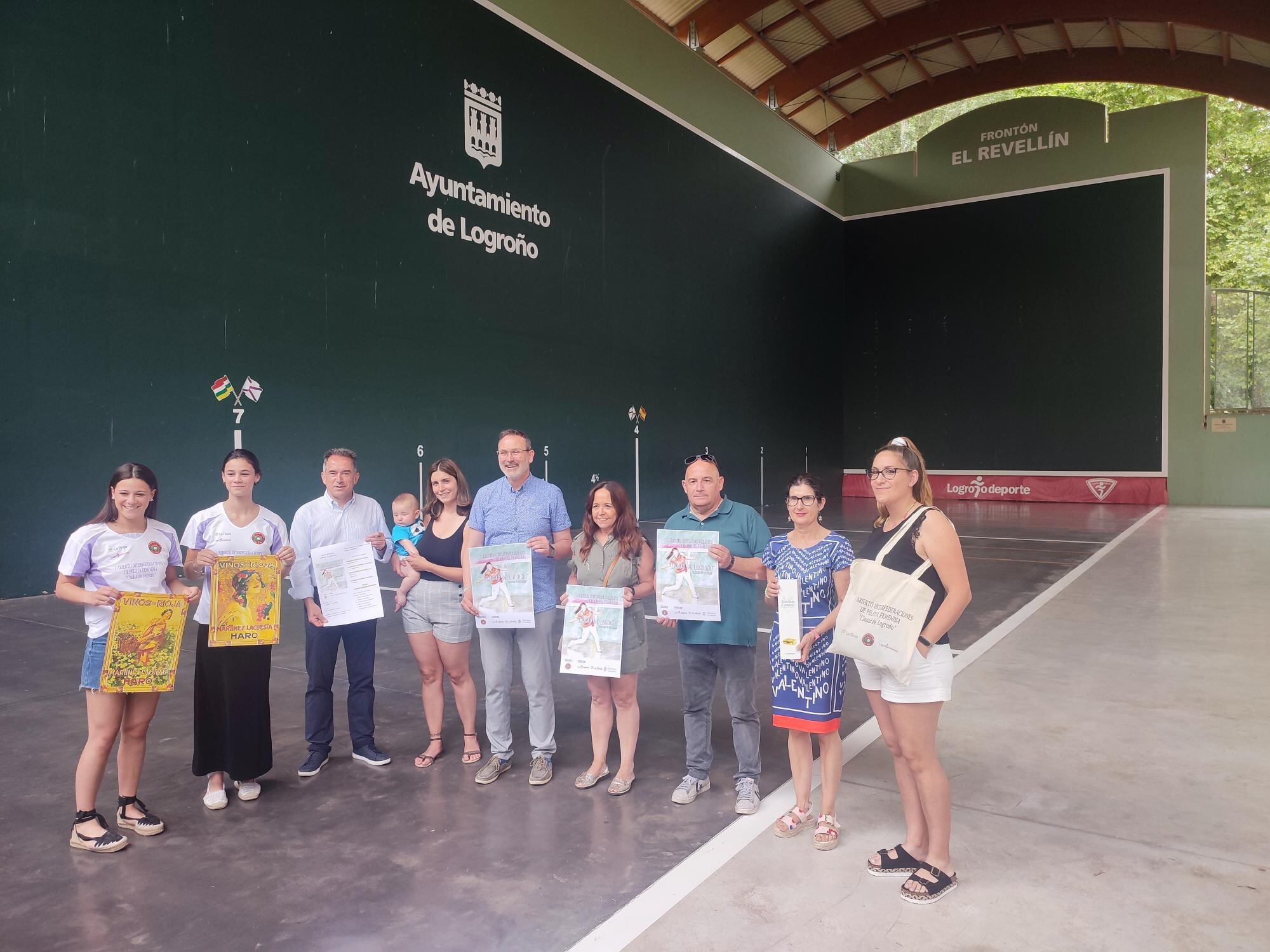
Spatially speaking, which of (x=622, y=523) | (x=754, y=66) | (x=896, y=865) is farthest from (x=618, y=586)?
(x=754, y=66)

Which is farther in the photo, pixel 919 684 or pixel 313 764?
pixel 313 764

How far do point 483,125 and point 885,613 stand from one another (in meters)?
11.3

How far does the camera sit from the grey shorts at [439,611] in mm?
4082

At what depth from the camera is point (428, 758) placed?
4039 millimetres

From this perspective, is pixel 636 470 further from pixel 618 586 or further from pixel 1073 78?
pixel 1073 78

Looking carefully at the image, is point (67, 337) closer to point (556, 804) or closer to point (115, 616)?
point (115, 616)

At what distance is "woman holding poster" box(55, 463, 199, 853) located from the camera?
3.14m

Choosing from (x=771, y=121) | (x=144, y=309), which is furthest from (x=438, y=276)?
(x=771, y=121)

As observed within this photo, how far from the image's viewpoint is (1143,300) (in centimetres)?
1994

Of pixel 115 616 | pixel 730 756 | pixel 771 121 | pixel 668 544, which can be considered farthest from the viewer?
pixel 771 121

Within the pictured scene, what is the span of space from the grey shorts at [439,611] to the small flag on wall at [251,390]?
20.8ft

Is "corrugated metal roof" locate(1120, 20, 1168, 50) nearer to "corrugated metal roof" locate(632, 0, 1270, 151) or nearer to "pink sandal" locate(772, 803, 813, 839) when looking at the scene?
"corrugated metal roof" locate(632, 0, 1270, 151)

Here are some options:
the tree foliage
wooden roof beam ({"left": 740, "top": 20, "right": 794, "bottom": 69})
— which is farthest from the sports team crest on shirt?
wooden roof beam ({"left": 740, "top": 20, "right": 794, "bottom": 69})

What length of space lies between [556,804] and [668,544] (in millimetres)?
1179
